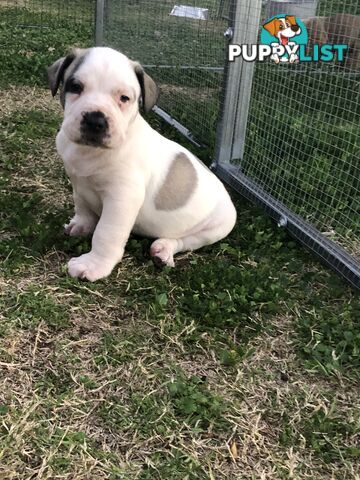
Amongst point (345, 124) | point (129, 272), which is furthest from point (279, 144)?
point (129, 272)

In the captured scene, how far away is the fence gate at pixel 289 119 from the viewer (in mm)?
4039

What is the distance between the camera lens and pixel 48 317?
264cm

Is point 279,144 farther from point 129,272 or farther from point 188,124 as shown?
point 129,272

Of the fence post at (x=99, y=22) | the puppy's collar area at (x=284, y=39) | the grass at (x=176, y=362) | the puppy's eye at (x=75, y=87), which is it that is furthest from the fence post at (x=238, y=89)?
the fence post at (x=99, y=22)

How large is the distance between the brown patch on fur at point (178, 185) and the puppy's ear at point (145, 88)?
0.36 m

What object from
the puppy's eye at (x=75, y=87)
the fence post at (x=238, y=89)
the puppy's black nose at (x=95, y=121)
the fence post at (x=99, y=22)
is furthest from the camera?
the fence post at (x=99, y=22)

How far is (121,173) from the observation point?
9.56 feet

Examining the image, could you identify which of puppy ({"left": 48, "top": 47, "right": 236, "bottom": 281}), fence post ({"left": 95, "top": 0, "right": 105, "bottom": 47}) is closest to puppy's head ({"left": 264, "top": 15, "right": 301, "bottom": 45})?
puppy ({"left": 48, "top": 47, "right": 236, "bottom": 281})

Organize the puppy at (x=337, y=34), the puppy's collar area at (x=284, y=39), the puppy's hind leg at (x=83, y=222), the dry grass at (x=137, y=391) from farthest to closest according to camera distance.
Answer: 1. the puppy at (x=337, y=34)
2. the puppy's collar area at (x=284, y=39)
3. the puppy's hind leg at (x=83, y=222)
4. the dry grass at (x=137, y=391)

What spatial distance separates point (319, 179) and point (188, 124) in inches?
62.8

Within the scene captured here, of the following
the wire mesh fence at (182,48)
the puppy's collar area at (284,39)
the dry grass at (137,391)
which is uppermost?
the puppy's collar area at (284,39)

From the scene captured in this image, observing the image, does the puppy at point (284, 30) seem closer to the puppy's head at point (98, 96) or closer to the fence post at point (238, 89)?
the fence post at point (238, 89)

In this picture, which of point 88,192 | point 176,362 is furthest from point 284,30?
point 176,362

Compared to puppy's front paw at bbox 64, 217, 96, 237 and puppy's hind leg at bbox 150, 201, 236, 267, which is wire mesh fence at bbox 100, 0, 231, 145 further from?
puppy's front paw at bbox 64, 217, 96, 237
